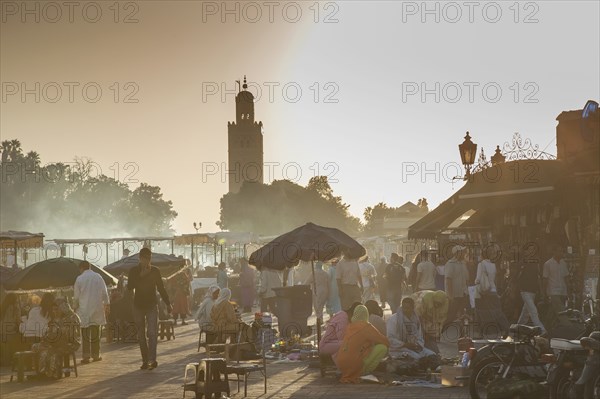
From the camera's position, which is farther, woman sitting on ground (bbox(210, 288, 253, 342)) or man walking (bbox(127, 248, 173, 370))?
woman sitting on ground (bbox(210, 288, 253, 342))

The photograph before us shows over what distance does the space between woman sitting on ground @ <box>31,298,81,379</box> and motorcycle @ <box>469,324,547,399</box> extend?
293 inches

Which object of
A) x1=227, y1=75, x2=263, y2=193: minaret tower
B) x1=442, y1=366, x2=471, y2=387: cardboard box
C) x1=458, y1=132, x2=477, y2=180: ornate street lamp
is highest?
x1=227, y1=75, x2=263, y2=193: minaret tower

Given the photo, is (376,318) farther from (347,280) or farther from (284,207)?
(284,207)

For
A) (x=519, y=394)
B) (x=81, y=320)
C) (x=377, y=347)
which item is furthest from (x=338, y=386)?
(x=81, y=320)

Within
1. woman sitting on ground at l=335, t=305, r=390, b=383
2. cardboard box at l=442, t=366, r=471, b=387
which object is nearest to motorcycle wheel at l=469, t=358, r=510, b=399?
cardboard box at l=442, t=366, r=471, b=387

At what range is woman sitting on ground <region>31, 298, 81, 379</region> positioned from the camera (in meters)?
16.7

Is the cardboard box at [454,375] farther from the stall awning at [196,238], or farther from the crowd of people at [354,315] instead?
the stall awning at [196,238]

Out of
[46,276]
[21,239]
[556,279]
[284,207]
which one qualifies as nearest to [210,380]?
[556,279]

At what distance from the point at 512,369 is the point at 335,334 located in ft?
14.7

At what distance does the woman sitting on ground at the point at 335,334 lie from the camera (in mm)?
15375

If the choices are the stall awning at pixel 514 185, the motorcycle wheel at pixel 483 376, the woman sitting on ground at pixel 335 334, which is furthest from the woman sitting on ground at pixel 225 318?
the motorcycle wheel at pixel 483 376

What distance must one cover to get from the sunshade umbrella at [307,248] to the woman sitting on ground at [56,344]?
459cm

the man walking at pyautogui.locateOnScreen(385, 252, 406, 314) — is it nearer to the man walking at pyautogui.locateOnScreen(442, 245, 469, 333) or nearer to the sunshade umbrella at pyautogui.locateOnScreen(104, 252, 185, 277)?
the man walking at pyautogui.locateOnScreen(442, 245, 469, 333)

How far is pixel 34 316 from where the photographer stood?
59.8 ft
